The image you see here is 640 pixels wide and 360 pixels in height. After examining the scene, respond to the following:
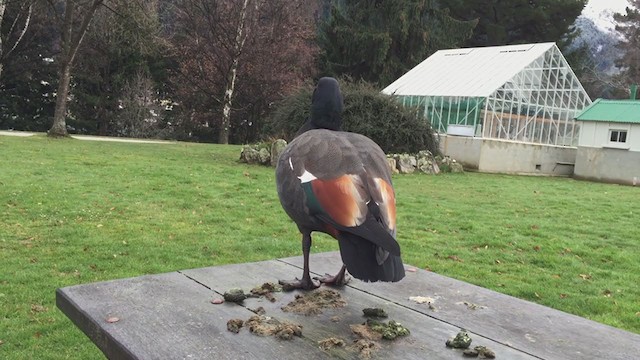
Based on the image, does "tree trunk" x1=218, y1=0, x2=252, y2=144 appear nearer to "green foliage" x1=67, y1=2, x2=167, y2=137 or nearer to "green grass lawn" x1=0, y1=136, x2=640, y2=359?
"green foliage" x1=67, y1=2, x2=167, y2=137

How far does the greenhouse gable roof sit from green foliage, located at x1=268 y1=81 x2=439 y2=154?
7.37ft

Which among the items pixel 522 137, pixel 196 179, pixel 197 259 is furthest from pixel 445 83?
pixel 197 259

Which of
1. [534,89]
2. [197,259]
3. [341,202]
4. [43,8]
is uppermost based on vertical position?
[43,8]

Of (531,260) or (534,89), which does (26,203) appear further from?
(534,89)

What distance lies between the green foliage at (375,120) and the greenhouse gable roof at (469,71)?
2.25 metres

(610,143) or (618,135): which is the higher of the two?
(618,135)

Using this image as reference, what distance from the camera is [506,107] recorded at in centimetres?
2258

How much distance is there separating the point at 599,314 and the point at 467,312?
124 inches

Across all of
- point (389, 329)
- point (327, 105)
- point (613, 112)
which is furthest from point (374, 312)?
point (613, 112)

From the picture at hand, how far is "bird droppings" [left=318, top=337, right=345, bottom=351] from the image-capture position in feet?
7.05

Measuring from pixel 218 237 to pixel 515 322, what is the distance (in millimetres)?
5157

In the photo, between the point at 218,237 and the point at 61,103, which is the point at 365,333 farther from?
the point at 61,103

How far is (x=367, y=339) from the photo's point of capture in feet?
7.36

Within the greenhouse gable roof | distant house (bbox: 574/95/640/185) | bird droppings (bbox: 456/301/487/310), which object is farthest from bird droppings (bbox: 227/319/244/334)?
distant house (bbox: 574/95/640/185)
